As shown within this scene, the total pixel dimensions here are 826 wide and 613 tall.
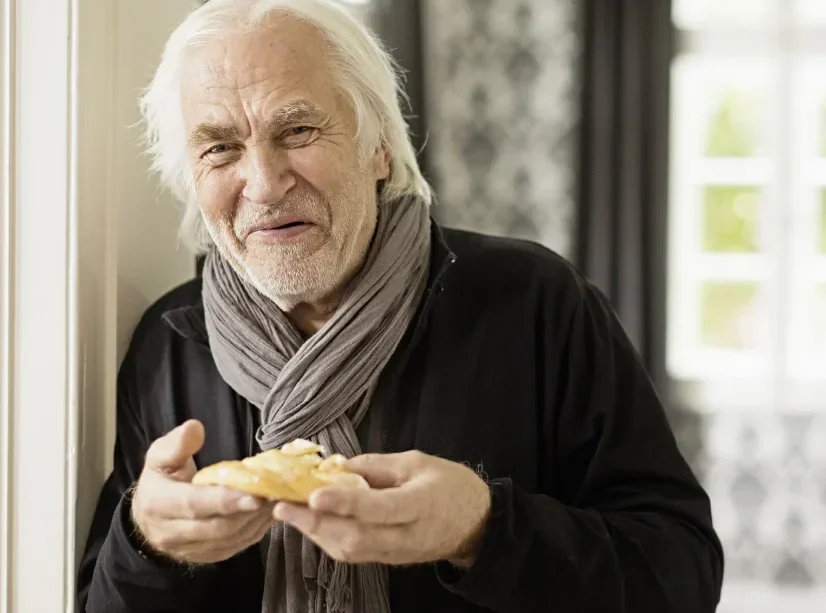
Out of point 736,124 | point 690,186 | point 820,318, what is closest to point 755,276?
point 820,318

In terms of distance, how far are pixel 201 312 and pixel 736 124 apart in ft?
8.17

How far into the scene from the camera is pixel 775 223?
3.02 metres

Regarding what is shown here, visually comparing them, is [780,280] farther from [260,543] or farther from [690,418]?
[260,543]

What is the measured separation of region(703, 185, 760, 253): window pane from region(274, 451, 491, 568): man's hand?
8.31 feet

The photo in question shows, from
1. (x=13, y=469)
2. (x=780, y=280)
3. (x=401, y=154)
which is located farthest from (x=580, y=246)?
(x=13, y=469)

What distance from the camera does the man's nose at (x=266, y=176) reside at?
102cm

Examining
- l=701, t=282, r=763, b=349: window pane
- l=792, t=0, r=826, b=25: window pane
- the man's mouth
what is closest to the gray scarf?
the man's mouth

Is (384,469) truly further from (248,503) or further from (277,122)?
(277,122)

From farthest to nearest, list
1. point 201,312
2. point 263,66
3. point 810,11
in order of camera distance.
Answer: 1. point 810,11
2. point 201,312
3. point 263,66

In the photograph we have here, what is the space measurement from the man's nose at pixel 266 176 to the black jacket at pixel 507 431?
24 cm

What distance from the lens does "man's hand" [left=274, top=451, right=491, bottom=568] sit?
694mm

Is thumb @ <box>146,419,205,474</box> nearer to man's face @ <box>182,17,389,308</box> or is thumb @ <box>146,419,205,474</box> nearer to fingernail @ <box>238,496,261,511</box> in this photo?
fingernail @ <box>238,496,261,511</box>

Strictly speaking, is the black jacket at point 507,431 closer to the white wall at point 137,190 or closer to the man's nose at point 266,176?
the white wall at point 137,190

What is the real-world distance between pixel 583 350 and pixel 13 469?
28.9 inches
